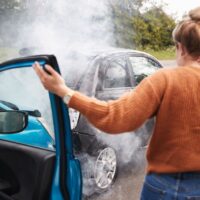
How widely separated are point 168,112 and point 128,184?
2835 millimetres

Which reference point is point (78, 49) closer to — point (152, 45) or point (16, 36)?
point (16, 36)

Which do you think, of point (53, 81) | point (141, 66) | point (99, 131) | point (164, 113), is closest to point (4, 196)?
point (53, 81)

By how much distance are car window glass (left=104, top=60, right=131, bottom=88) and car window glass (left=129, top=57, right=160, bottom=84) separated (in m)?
0.21

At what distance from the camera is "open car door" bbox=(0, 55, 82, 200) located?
5.79 ft

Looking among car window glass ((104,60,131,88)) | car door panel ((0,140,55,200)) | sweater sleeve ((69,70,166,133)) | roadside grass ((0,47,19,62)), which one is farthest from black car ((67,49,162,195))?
roadside grass ((0,47,19,62))

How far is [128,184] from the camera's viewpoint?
14.1 feet

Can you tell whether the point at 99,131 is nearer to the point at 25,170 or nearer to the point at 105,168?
the point at 105,168

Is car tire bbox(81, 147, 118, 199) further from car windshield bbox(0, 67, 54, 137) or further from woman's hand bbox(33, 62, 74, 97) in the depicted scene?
woman's hand bbox(33, 62, 74, 97)

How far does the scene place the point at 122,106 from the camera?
149 cm

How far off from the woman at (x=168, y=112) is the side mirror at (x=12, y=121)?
19.3 inches

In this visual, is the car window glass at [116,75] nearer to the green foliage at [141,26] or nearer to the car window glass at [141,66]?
the car window glass at [141,66]

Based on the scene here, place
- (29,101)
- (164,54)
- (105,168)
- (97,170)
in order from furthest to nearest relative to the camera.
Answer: (164,54), (105,168), (97,170), (29,101)

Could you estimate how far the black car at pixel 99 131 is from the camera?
3805 mm

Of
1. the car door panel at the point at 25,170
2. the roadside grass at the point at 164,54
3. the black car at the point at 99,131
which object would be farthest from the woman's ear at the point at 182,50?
the roadside grass at the point at 164,54
